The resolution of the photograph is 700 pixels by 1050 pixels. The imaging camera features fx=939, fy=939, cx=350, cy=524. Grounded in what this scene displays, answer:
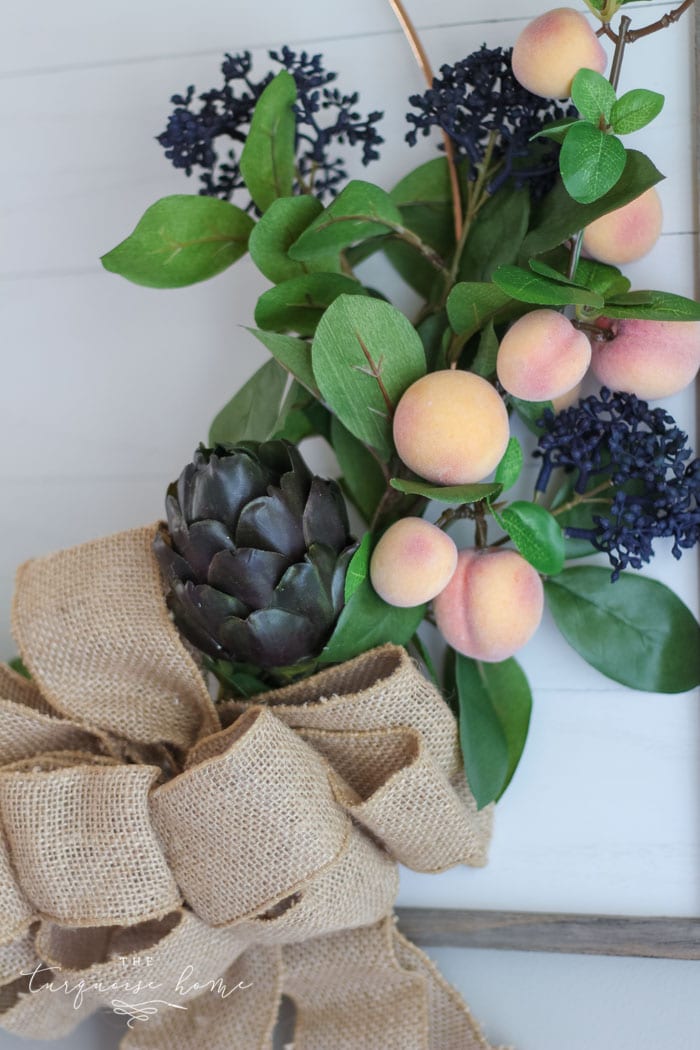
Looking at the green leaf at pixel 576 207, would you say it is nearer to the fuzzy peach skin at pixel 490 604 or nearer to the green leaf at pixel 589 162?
the green leaf at pixel 589 162

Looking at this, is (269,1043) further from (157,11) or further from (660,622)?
(157,11)

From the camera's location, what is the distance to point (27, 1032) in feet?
1.99

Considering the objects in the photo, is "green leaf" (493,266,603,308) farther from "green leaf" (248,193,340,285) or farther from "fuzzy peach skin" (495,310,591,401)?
"green leaf" (248,193,340,285)

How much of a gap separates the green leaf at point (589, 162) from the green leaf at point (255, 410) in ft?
0.76

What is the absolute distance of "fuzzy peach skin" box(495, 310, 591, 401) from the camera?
0.53 m

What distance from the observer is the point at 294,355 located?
58cm

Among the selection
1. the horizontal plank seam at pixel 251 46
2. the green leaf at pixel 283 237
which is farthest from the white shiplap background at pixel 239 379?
the green leaf at pixel 283 237

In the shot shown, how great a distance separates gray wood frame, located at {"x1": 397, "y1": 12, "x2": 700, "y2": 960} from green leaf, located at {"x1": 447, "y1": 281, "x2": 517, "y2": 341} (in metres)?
0.16

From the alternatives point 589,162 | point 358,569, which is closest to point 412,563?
point 358,569

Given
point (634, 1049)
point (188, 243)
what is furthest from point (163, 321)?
point (634, 1049)

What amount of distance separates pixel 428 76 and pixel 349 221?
14 centimetres

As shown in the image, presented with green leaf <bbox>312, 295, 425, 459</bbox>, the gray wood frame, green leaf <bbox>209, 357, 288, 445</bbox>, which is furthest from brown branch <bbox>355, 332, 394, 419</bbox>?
the gray wood frame

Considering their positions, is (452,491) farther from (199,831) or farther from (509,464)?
(199,831)

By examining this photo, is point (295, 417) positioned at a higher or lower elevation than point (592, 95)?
lower
